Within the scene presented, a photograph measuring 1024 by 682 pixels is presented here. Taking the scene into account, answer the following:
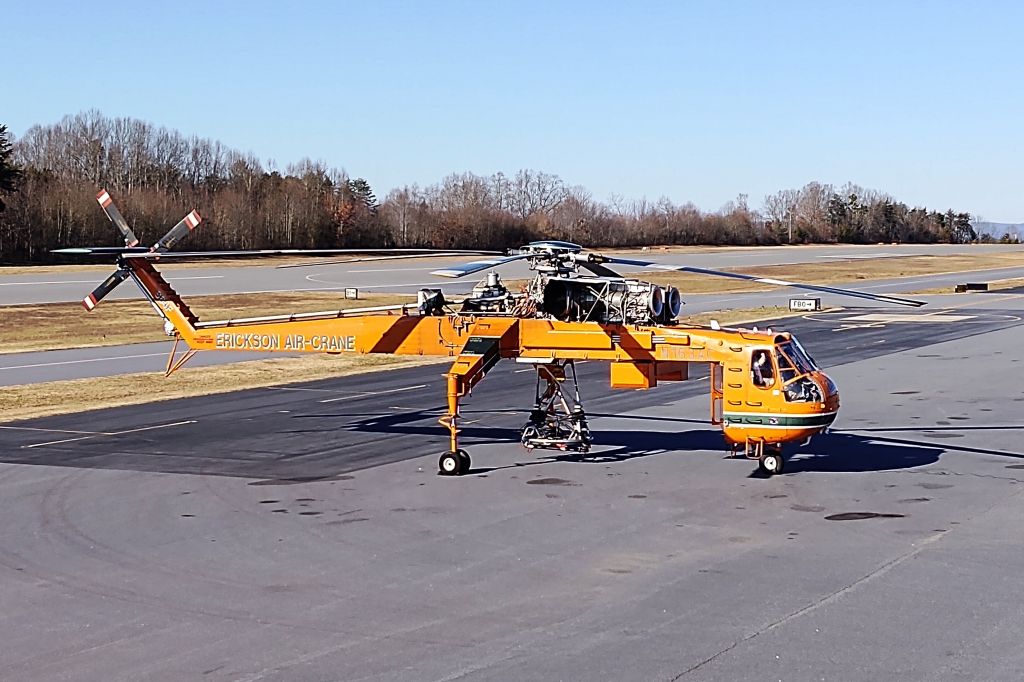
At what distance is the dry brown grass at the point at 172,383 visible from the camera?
95.8 ft

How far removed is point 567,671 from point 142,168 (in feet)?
461

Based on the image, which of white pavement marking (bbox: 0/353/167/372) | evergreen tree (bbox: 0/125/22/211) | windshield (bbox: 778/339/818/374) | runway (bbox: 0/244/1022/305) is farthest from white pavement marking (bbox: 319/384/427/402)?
evergreen tree (bbox: 0/125/22/211)

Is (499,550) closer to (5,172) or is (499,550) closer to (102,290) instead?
(102,290)

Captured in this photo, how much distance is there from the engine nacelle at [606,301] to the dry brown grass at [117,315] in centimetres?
2659

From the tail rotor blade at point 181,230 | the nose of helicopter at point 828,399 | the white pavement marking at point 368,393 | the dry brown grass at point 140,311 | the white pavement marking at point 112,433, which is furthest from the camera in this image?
the dry brown grass at point 140,311

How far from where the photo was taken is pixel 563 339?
71.3 feet

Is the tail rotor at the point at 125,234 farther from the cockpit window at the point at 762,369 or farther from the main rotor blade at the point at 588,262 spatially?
the cockpit window at the point at 762,369

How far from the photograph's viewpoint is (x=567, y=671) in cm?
1134

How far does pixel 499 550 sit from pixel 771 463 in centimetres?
663

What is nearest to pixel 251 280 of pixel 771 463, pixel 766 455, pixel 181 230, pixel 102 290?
pixel 102 290

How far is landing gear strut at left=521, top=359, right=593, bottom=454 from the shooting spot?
2278 cm

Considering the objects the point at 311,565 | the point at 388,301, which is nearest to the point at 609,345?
the point at 311,565

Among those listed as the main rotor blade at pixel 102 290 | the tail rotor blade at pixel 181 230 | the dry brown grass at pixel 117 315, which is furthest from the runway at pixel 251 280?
the tail rotor blade at pixel 181 230

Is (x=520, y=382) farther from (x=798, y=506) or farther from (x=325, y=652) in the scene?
(x=325, y=652)
